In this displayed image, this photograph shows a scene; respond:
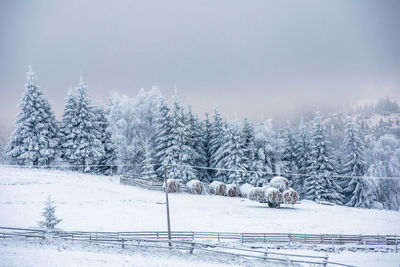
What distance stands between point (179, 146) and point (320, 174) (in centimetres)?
2657

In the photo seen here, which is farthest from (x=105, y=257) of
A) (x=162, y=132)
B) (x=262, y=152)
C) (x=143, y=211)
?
(x=262, y=152)

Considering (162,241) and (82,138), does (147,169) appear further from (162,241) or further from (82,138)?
(162,241)

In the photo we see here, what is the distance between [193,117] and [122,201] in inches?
1264

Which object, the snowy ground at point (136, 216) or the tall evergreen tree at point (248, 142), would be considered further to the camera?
the tall evergreen tree at point (248, 142)

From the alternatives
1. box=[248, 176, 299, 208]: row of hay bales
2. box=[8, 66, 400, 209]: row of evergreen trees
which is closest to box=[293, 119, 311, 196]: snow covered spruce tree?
box=[8, 66, 400, 209]: row of evergreen trees

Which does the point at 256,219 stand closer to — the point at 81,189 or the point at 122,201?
the point at 122,201

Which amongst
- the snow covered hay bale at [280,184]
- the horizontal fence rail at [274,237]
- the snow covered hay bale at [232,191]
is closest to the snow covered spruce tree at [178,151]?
the snow covered hay bale at [232,191]

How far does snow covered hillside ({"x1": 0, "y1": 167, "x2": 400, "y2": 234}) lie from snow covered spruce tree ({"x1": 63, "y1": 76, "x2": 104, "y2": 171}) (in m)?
7.60

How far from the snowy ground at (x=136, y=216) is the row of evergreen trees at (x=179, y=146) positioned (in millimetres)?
8018

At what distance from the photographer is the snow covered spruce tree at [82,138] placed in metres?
54.4

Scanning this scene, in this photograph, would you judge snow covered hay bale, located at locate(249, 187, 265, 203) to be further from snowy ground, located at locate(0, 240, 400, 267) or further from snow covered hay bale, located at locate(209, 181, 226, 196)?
snowy ground, located at locate(0, 240, 400, 267)

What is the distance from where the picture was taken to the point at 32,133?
5062 cm

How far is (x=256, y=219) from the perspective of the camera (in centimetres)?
3400

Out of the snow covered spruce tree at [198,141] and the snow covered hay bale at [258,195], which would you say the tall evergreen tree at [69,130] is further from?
the snow covered hay bale at [258,195]
